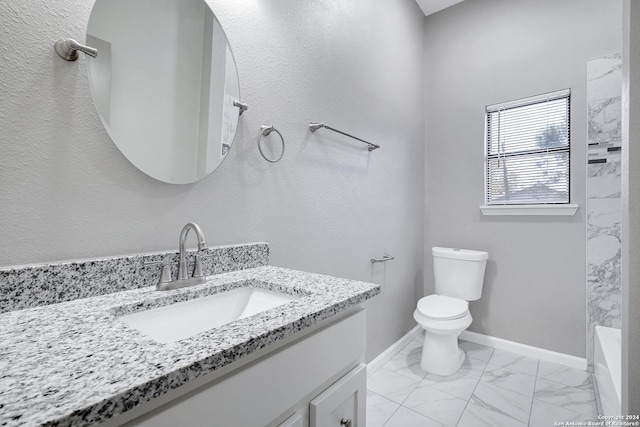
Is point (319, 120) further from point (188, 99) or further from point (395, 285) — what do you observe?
point (395, 285)

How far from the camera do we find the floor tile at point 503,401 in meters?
1.65

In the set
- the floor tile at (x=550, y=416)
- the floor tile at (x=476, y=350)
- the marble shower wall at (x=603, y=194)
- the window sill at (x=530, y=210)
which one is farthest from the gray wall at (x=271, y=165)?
the marble shower wall at (x=603, y=194)

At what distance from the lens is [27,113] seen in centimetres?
75

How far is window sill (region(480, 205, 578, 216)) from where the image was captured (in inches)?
84.8

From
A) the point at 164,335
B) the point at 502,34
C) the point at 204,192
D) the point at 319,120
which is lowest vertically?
the point at 164,335

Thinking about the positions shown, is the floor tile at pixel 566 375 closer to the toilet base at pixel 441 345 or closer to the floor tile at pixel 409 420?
the toilet base at pixel 441 345

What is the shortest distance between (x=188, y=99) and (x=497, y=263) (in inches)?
99.4

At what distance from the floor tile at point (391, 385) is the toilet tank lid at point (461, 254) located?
972 mm

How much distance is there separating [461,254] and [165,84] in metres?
2.24

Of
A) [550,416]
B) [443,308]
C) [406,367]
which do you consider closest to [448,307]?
[443,308]

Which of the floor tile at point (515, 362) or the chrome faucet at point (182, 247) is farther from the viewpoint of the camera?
the floor tile at point (515, 362)

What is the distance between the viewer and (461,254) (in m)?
2.35

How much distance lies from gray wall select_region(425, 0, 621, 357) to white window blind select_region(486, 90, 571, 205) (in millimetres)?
78

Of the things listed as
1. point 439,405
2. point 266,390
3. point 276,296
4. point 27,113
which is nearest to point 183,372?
point 266,390
